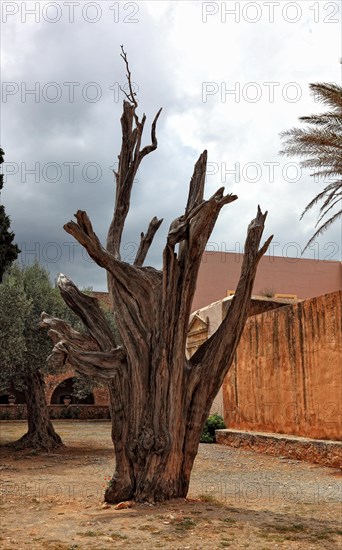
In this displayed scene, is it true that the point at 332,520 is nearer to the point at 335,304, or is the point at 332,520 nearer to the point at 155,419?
the point at 155,419

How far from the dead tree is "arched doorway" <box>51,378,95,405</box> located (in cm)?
2673

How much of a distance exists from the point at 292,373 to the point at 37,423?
6780 millimetres

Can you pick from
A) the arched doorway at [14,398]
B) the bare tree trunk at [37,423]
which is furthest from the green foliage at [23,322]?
the arched doorway at [14,398]

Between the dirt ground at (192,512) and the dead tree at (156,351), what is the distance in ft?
1.66

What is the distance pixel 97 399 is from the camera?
31.0 metres

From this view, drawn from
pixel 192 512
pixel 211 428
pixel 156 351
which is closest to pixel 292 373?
pixel 211 428

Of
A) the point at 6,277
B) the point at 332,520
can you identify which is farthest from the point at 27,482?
the point at 6,277

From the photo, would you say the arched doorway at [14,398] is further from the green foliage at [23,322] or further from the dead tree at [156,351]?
the dead tree at [156,351]

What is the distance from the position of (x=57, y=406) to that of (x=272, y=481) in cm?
2114

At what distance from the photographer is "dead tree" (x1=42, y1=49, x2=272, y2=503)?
Answer: 20.8ft

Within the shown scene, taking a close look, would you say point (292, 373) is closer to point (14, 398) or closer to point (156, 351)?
point (156, 351)

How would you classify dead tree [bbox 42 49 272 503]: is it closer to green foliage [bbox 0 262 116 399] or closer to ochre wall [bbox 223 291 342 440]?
ochre wall [bbox 223 291 342 440]

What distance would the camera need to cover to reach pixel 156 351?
21.5ft

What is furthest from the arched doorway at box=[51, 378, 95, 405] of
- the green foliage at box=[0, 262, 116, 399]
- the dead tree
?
the dead tree
